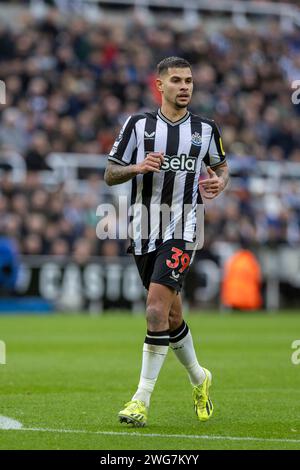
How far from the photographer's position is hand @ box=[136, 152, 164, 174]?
A: 7406 mm

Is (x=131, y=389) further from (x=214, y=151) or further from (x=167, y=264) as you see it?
(x=214, y=151)

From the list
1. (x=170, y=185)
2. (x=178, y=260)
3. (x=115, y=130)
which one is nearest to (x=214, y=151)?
(x=170, y=185)

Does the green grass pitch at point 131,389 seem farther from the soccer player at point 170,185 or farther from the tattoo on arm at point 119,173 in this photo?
the tattoo on arm at point 119,173

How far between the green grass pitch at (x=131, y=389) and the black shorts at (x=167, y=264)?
98 cm

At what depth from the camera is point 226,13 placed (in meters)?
31.4

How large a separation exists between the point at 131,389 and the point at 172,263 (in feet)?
8.05

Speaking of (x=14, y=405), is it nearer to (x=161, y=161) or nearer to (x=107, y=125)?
(x=161, y=161)

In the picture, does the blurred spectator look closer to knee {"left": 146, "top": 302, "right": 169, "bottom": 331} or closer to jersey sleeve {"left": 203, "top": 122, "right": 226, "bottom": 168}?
jersey sleeve {"left": 203, "top": 122, "right": 226, "bottom": 168}

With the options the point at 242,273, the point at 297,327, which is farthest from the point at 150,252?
the point at 242,273

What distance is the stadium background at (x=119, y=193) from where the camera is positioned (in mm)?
11953

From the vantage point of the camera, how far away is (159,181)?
25.6 feet

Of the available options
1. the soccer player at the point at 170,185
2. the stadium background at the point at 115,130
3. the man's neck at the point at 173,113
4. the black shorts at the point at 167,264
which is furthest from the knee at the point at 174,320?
the stadium background at the point at 115,130

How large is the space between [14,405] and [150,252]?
1683 millimetres

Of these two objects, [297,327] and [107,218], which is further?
[107,218]
